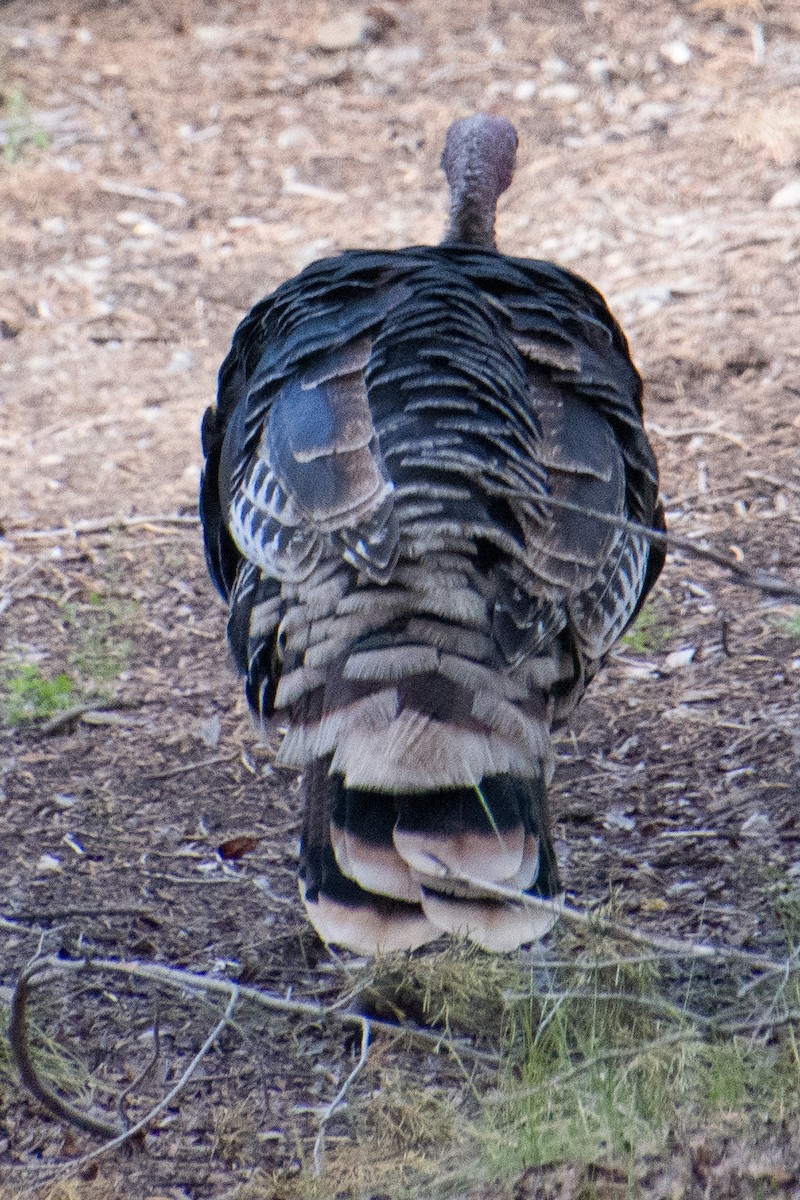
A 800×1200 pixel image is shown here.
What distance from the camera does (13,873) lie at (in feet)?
12.7

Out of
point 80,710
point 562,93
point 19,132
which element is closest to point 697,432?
point 80,710

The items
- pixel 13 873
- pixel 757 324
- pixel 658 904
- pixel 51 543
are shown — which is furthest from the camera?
pixel 757 324

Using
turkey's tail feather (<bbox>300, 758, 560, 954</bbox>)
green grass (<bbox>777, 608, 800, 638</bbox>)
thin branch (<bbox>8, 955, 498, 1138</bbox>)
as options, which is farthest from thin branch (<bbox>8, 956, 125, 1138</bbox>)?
green grass (<bbox>777, 608, 800, 638</bbox>)

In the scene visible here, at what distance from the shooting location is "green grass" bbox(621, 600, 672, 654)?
15.4ft

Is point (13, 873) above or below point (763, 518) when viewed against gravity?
below

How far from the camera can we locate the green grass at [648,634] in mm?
4699

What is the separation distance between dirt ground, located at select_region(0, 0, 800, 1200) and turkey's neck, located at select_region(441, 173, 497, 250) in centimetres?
101

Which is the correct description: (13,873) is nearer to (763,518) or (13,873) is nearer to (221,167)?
(763,518)

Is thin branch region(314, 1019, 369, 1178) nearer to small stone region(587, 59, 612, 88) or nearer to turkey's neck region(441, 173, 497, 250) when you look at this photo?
turkey's neck region(441, 173, 497, 250)

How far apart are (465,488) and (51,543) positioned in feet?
9.09

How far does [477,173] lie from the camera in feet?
17.6

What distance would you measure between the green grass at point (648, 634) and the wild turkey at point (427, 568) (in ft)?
3.00

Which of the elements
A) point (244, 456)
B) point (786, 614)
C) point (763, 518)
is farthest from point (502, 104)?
point (244, 456)

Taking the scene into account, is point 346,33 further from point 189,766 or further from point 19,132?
point 189,766
